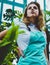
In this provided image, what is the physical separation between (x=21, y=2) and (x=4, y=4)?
0.59 m

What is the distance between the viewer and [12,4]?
208 inches

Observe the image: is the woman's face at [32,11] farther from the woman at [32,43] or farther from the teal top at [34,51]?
the teal top at [34,51]

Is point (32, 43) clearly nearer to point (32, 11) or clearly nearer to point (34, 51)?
point (34, 51)

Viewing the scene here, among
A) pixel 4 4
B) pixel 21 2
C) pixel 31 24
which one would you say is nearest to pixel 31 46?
pixel 31 24

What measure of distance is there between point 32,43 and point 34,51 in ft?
0.21

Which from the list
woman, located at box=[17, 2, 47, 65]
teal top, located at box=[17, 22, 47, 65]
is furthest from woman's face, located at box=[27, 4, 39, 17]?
teal top, located at box=[17, 22, 47, 65]

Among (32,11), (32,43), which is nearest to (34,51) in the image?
(32,43)

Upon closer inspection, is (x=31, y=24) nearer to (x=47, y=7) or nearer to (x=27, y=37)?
(x=27, y=37)

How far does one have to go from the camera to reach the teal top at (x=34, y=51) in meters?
1.34

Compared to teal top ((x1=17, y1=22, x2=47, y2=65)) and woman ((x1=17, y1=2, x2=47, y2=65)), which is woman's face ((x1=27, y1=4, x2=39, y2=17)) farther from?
teal top ((x1=17, y1=22, x2=47, y2=65))

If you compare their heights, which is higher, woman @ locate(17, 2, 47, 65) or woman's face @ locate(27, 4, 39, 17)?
woman's face @ locate(27, 4, 39, 17)

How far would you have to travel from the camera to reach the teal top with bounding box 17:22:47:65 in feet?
4.40

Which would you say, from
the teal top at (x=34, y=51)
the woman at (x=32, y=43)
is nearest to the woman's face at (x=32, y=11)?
the woman at (x=32, y=43)

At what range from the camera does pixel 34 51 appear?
1350 millimetres
